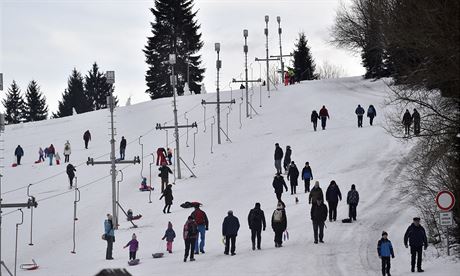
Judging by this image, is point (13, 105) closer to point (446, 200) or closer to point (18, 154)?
point (18, 154)

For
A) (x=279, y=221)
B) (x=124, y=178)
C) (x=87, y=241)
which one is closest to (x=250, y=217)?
(x=279, y=221)

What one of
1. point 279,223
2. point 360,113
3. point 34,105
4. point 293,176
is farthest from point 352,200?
point 34,105

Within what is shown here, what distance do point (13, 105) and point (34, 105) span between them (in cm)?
363

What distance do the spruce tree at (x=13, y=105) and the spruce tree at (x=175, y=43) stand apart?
25986 millimetres

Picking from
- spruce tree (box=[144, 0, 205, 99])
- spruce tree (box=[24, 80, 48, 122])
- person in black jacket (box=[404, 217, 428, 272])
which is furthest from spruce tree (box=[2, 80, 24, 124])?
person in black jacket (box=[404, 217, 428, 272])

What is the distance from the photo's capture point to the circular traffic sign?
1933 centimetres

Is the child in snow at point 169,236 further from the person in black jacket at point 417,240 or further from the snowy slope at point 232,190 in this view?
the person in black jacket at point 417,240

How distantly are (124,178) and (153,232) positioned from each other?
13.6 m

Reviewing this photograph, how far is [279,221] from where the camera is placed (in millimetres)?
24562

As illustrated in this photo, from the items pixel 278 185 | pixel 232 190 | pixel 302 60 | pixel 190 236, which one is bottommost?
pixel 190 236

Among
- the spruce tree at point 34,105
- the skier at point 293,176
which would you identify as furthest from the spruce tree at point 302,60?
the skier at point 293,176

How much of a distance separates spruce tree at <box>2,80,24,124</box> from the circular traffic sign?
96.7 metres

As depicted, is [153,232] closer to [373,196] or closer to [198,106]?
[373,196]

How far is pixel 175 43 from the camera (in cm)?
9175
